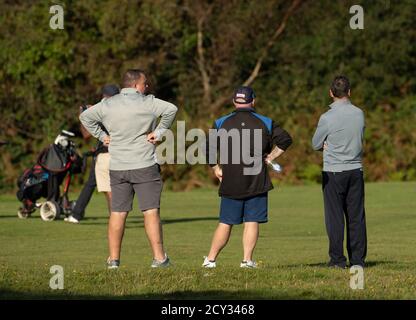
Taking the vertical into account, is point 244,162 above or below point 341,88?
below

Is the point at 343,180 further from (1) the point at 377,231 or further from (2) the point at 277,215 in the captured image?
(2) the point at 277,215

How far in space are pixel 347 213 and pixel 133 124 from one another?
2.61 metres

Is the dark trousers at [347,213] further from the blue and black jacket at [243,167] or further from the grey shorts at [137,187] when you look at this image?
the grey shorts at [137,187]

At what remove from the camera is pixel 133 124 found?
1232 centimetres

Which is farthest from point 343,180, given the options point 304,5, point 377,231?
point 304,5

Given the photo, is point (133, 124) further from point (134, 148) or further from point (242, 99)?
point (242, 99)

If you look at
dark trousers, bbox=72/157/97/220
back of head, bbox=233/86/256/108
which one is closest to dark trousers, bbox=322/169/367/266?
back of head, bbox=233/86/256/108

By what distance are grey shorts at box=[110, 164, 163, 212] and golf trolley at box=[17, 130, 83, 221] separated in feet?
27.0

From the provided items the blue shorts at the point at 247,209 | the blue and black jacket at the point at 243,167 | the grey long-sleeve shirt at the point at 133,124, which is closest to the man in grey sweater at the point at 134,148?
the grey long-sleeve shirt at the point at 133,124

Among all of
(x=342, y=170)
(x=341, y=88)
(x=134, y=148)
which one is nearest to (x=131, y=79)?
(x=134, y=148)

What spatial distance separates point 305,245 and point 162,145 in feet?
50.0

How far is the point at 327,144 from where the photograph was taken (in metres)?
13.0

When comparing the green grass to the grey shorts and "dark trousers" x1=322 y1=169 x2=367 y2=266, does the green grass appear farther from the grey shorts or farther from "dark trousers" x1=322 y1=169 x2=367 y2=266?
the grey shorts

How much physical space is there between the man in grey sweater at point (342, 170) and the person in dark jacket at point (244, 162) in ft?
1.89
